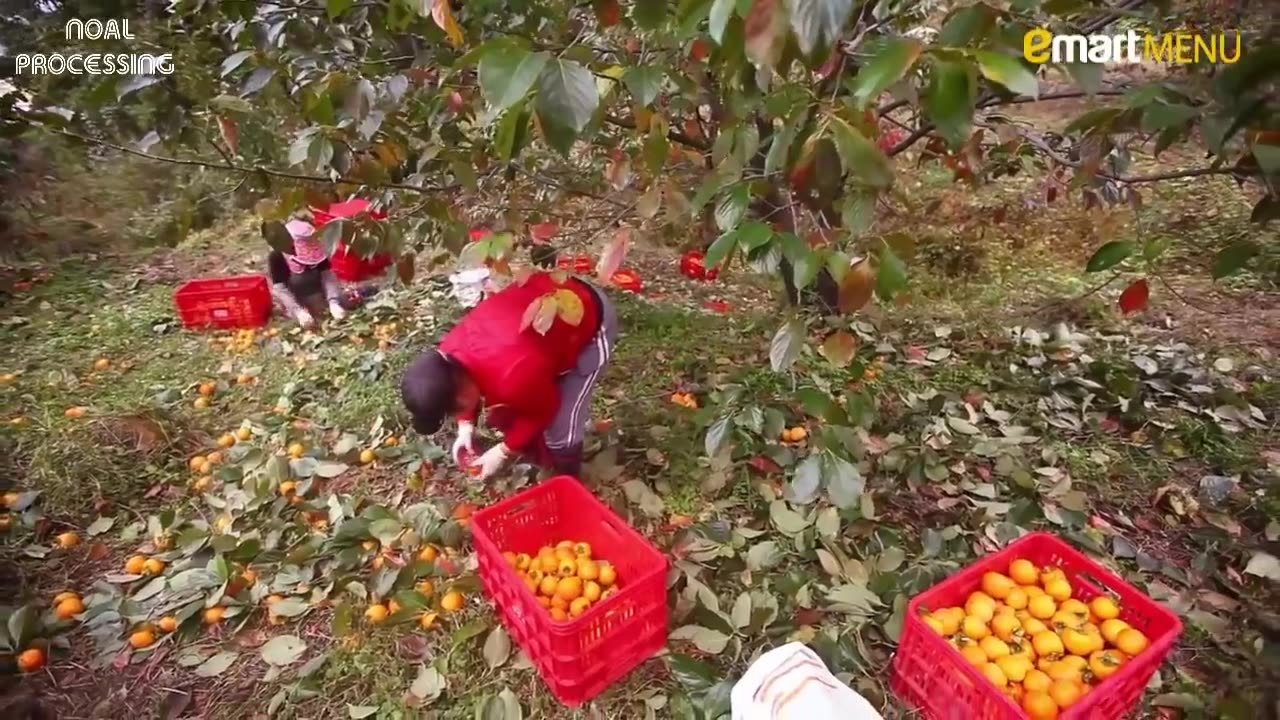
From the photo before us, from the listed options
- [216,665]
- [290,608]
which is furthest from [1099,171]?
[216,665]

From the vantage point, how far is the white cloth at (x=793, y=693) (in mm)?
1456

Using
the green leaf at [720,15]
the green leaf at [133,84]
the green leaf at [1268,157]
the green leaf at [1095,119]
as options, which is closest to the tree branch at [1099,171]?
the green leaf at [1095,119]

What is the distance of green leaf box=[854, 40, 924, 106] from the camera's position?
27.8 inches

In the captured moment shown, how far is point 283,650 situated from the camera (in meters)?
1.92

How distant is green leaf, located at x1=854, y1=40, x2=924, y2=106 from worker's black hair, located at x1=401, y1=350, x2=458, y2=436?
1355 millimetres

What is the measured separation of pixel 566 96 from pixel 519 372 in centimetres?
125

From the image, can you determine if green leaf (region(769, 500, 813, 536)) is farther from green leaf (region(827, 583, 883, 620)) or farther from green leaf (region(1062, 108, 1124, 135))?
green leaf (region(1062, 108, 1124, 135))

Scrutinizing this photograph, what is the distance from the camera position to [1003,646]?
1603 millimetres

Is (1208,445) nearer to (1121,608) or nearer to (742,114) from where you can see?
(1121,608)

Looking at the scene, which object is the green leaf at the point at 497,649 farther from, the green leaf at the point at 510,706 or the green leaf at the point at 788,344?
the green leaf at the point at 788,344

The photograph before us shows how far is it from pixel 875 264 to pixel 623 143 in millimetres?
1585

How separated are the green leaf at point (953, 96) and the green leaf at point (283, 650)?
1.95 metres

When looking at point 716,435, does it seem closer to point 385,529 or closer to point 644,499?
point 644,499

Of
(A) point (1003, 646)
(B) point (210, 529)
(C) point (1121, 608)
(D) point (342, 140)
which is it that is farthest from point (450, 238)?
(C) point (1121, 608)
